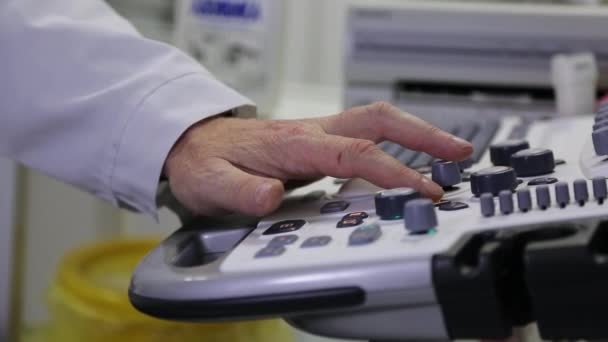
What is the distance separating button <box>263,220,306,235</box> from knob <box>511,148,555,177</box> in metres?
0.15

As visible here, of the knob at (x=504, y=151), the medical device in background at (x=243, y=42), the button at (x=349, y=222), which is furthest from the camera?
the medical device in background at (x=243, y=42)

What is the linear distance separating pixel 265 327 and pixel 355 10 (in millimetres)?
484

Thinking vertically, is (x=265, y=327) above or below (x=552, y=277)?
below

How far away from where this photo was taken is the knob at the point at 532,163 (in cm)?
52

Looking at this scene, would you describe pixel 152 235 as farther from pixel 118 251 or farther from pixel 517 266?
pixel 517 266

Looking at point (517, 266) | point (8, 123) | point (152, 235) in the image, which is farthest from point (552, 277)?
point (152, 235)

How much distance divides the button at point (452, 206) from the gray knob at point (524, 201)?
4cm

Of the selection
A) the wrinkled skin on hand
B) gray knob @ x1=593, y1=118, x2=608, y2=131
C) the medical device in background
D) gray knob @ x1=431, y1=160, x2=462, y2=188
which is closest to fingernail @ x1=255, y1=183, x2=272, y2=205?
the wrinkled skin on hand

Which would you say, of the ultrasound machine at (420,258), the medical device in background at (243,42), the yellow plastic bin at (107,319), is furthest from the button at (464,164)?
the yellow plastic bin at (107,319)

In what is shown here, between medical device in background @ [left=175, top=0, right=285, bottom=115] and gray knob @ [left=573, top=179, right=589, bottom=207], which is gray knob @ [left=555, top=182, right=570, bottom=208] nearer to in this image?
gray knob @ [left=573, top=179, right=589, bottom=207]

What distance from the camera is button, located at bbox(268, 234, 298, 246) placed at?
1.41ft

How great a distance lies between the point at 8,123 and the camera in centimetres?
65

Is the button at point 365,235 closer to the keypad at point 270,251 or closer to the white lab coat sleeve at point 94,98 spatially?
the keypad at point 270,251

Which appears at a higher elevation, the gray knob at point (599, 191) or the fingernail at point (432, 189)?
the gray knob at point (599, 191)
